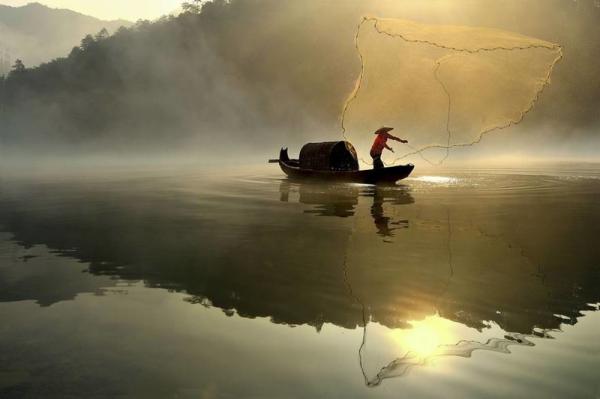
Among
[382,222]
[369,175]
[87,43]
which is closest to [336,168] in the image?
[369,175]

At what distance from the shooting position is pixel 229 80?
94.6 meters

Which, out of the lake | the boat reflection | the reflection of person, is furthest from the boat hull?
the lake

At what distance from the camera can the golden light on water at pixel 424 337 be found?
5.03m

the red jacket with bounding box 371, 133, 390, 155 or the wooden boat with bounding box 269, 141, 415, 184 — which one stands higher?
the red jacket with bounding box 371, 133, 390, 155

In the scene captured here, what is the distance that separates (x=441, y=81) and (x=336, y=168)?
805 centimetres

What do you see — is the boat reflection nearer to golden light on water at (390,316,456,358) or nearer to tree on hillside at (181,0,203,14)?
golden light on water at (390,316,456,358)

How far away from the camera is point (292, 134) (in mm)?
87688

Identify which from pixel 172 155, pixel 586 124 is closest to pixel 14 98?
pixel 172 155

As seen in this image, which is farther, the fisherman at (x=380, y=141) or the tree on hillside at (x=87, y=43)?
the tree on hillside at (x=87, y=43)

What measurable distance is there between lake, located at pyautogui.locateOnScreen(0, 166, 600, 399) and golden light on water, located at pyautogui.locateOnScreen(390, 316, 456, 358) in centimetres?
2

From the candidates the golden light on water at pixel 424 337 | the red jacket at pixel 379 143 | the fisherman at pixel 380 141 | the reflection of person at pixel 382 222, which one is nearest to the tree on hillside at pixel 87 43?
the fisherman at pixel 380 141

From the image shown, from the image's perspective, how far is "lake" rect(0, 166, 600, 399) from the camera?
4426 mm

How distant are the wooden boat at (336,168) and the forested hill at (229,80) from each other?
189 feet

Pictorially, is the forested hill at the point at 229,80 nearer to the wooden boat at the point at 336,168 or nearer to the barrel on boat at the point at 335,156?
the wooden boat at the point at 336,168
